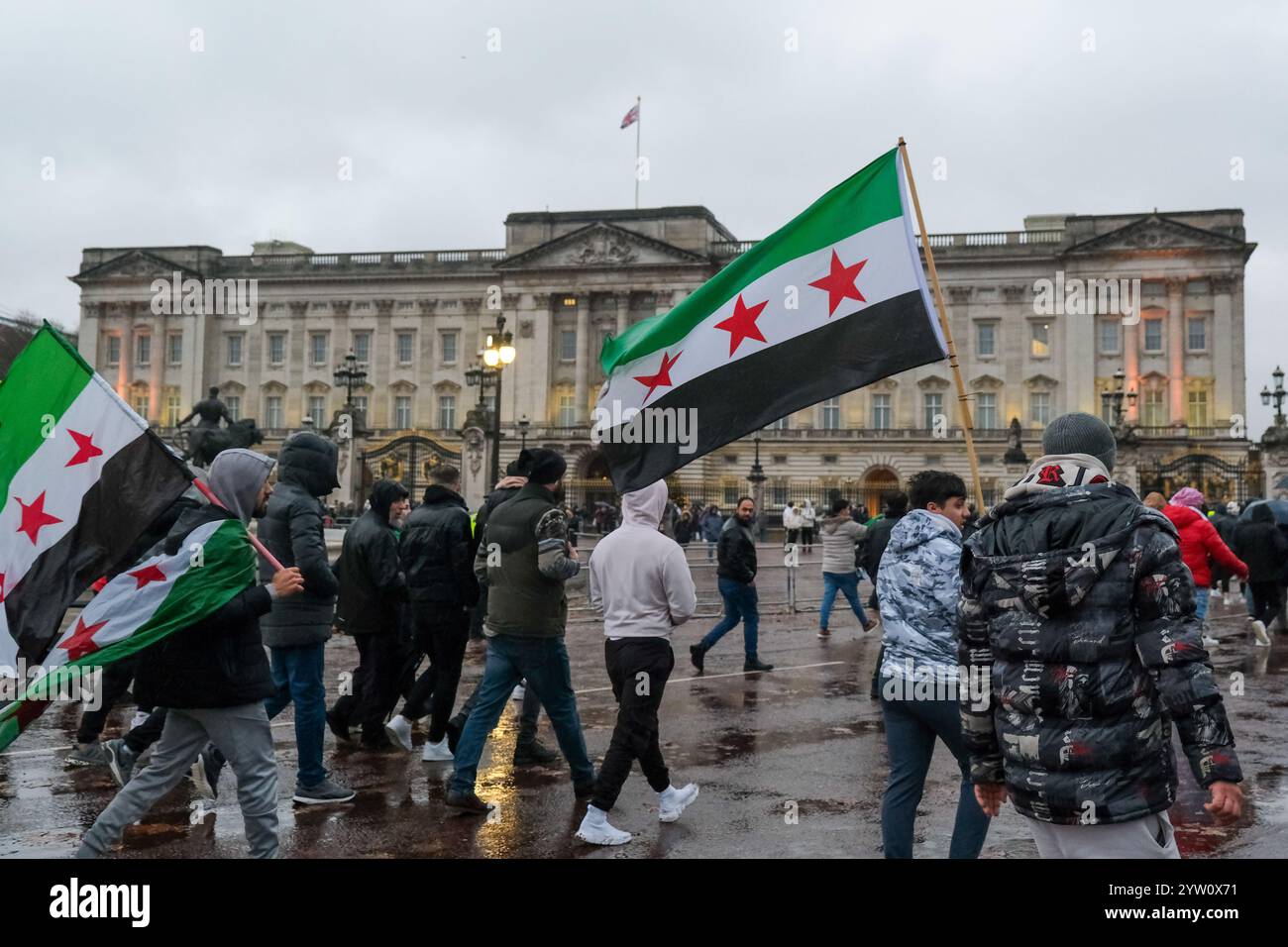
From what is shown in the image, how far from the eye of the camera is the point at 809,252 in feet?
20.3

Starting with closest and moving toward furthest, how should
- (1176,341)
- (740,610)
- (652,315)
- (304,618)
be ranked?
(304,618), (740,610), (652,315), (1176,341)

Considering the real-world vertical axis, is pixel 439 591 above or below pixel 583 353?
below

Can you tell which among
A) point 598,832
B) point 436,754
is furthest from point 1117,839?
point 436,754

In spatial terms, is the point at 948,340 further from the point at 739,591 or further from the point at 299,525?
the point at 739,591

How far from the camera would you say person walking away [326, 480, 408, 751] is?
805 centimetres

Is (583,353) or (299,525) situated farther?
(583,353)

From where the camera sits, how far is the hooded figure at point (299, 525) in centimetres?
659

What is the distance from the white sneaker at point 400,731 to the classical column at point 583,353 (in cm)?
5515

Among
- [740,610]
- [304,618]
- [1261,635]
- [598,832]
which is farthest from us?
[1261,635]

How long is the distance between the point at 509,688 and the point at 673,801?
111 cm

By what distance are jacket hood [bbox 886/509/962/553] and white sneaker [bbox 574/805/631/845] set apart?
2.00 m

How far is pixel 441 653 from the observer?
8133mm
